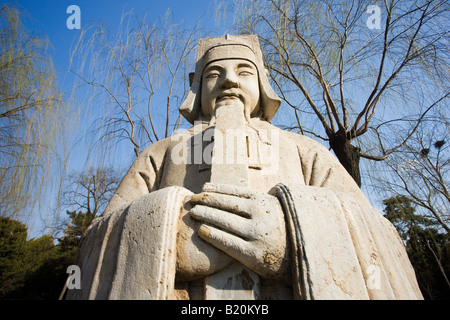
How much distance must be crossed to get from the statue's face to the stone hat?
11 cm

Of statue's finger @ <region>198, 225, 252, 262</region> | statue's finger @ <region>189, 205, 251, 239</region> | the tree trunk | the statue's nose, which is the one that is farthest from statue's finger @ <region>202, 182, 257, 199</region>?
the tree trunk

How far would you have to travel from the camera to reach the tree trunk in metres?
5.41

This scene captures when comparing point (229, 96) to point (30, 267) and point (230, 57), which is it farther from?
point (30, 267)

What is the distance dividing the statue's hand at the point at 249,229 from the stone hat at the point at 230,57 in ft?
5.67

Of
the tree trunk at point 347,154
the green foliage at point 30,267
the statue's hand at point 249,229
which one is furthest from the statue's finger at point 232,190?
the green foliage at point 30,267

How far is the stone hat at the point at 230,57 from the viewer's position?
10.7 feet

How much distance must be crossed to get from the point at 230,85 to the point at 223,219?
5.57 ft

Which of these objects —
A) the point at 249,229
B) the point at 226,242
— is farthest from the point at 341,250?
the point at 226,242

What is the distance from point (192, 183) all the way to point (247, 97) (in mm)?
1099

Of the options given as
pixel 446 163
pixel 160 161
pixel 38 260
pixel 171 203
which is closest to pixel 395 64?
pixel 446 163

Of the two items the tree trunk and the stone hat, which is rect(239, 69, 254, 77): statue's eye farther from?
the tree trunk

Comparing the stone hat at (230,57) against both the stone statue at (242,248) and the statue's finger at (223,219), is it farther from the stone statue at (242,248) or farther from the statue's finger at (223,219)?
the statue's finger at (223,219)

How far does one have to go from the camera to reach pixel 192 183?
8.58ft

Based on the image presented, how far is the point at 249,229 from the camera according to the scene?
1668 millimetres
